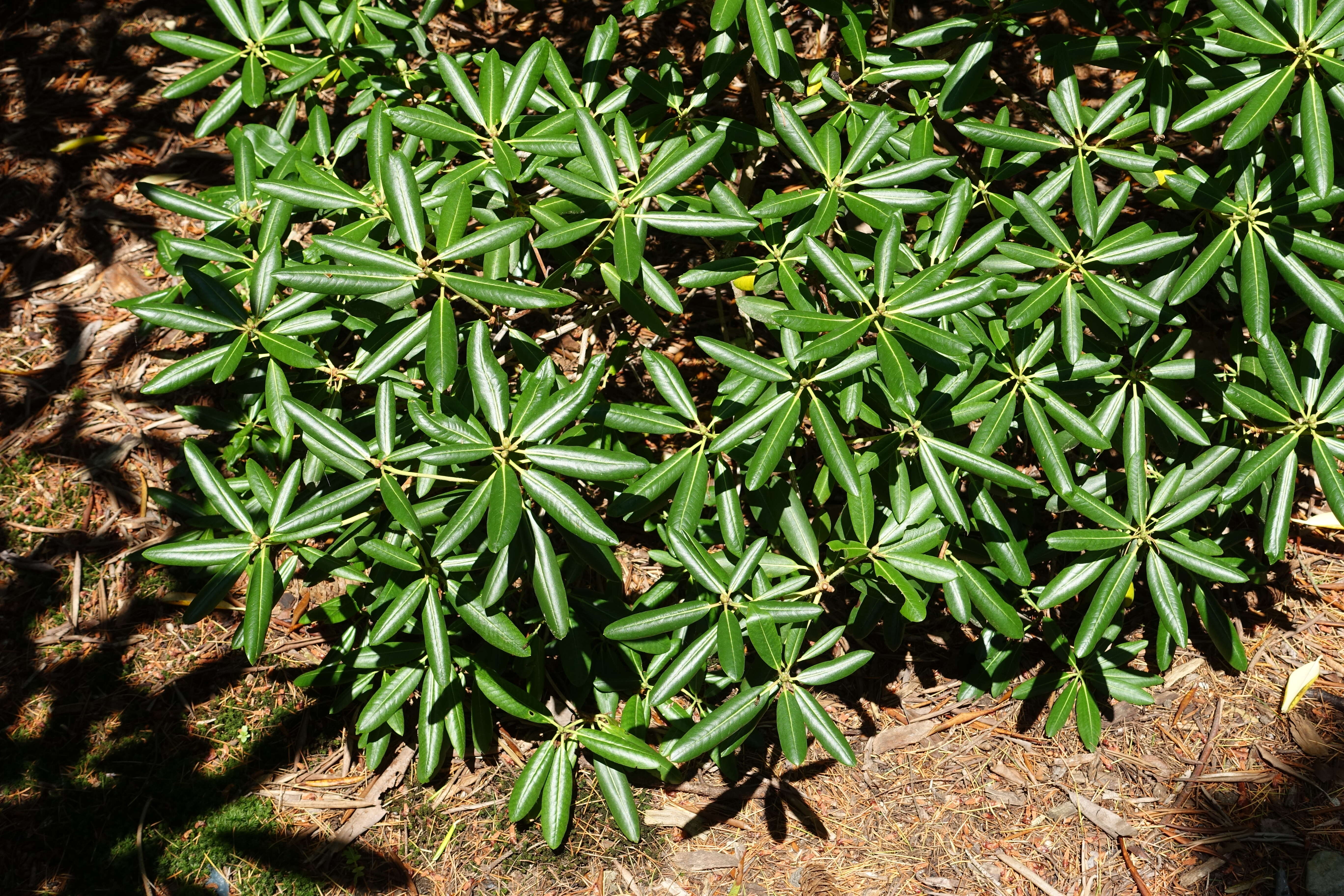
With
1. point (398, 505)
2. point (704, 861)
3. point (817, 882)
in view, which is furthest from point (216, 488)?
point (817, 882)

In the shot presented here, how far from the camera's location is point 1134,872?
102 inches

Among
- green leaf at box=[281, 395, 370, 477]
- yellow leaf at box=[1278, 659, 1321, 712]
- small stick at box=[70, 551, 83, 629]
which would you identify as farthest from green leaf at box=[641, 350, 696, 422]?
small stick at box=[70, 551, 83, 629]

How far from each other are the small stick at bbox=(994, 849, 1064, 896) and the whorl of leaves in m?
0.44

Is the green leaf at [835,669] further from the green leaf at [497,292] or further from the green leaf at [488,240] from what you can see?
the green leaf at [488,240]

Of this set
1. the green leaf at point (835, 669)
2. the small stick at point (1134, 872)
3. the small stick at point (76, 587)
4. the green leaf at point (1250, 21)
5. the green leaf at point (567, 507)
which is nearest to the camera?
the green leaf at point (567, 507)

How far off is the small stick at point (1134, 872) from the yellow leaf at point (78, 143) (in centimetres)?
484

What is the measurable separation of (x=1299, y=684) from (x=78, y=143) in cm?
517

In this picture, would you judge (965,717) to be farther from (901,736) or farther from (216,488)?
(216,488)

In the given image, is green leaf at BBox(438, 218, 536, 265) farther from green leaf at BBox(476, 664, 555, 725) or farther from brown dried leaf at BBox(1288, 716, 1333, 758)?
brown dried leaf at BBox(1288, 716, 1333, 758)

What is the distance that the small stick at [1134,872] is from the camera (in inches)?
101

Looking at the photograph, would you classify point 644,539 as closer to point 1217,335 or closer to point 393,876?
point 393,876

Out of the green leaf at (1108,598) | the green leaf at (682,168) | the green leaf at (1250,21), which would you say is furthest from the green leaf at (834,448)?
the green leaf at (1250,21)

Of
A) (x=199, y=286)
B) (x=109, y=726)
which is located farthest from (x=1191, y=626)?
(x=109, y=726)

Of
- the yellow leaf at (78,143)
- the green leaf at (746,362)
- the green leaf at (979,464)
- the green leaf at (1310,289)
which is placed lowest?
the green leaf at (979,464)
